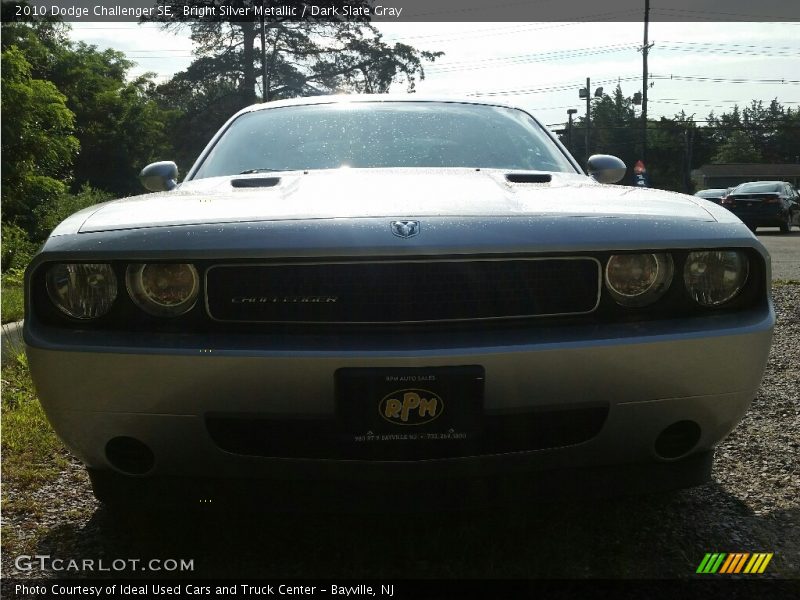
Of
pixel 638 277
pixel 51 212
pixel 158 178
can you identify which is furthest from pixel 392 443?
pixel 51 212

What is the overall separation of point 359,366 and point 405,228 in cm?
35

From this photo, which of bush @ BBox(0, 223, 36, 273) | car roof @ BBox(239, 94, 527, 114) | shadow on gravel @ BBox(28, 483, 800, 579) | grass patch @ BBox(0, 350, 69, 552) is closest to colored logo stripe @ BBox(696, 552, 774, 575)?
Answer: shadow on gravel @ BBox(28, 483, 800, 579)

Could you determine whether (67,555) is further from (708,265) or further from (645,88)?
(645,88)

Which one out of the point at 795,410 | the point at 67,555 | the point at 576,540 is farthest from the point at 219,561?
the point at 795,410

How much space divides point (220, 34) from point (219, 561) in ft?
140

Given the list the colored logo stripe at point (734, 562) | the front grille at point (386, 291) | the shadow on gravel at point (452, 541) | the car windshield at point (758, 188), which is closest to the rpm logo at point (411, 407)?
the front grille at point (386, 291)

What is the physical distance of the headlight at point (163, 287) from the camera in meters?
2.10

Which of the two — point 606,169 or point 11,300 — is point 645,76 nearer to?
point 11,300

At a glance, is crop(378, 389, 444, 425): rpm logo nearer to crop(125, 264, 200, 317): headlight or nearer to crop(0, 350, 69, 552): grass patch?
crop(125, 264, 200, 317): headlight

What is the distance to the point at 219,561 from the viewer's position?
2328mm

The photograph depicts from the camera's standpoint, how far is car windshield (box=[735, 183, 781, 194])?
22562 millimetres

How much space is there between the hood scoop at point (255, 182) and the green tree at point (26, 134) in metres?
9.60

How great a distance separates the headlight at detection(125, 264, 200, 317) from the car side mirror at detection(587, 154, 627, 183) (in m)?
2.04

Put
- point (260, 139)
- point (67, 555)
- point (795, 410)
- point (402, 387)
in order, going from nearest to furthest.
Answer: point (402, 387) < point (67, 555) < point (260, 139) < point (795, 410)
